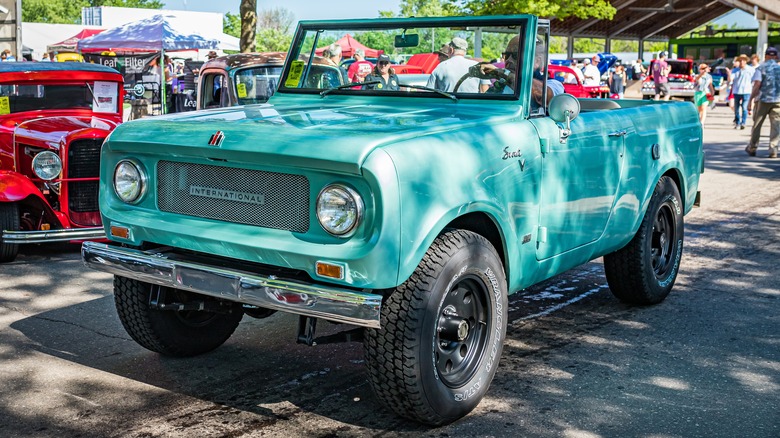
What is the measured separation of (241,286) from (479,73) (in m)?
2.09

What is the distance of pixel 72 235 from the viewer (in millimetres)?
7656

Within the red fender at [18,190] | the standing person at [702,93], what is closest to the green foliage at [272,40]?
the standing person at [702,93]

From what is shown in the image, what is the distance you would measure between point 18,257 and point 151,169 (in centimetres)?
435

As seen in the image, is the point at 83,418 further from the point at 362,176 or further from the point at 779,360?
the point at 779,360

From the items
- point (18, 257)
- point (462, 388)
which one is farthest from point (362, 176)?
point (18, 257)

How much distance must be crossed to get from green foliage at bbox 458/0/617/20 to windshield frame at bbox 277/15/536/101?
26710 millimetres

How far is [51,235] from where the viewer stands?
7566 millimetres

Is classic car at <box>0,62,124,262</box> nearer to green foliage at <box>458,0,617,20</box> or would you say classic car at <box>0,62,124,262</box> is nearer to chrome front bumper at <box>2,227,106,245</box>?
chrome front bumper at <box>2,227,106,245</box>

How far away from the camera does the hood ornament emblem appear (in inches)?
157

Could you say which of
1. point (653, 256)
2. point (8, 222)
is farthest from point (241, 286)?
point (8, 222)

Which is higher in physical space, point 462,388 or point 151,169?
point 151,169

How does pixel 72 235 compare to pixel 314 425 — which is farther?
pixel 72 235

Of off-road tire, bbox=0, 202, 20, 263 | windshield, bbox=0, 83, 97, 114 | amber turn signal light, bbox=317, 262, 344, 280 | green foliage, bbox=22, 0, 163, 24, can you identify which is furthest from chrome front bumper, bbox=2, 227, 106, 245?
green foliage, bbox=22, 0, 163, 24

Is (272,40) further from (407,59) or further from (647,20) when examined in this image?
(407,59)
